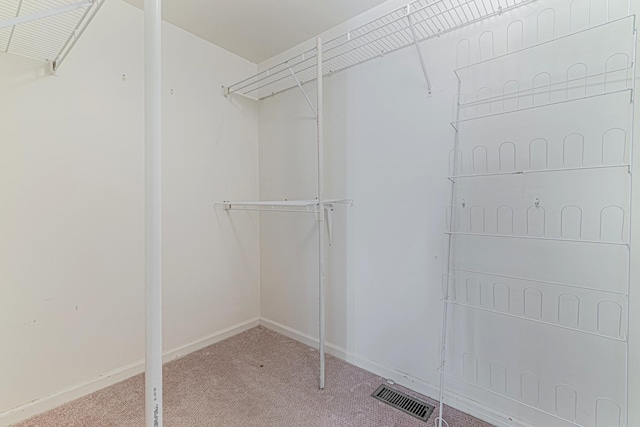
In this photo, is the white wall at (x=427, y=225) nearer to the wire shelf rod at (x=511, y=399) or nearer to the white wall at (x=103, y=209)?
the wire shelf rod at (x=511, y=399)

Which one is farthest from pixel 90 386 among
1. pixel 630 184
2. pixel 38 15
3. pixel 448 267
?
pixel 630 184

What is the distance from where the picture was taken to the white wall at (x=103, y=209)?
1478 millimetres

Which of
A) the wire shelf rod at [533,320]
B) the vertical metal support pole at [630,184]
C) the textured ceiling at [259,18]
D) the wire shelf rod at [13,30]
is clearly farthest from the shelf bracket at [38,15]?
the vertical metal support pole at [630,184]

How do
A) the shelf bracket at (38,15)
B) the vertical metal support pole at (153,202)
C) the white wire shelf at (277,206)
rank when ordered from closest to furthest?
the vertical metal support pole at (153,202) < the shelf bracket at (38,15) < the white wire shelf at (277,206)

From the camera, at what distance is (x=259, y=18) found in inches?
75.5

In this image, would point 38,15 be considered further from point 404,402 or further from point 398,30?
point 404,402

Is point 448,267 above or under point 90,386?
above

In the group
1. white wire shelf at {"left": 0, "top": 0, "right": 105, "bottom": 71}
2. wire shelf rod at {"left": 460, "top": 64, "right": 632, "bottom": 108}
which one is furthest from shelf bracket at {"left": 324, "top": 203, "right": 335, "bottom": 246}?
white wire shelf at {"left": 0, "top": 0, "right": 105, "bottom": 71}

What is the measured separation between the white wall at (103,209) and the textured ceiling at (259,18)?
143 millimetres

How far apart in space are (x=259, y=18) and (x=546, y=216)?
1.98 meters

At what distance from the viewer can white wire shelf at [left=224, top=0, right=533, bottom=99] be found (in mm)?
1443

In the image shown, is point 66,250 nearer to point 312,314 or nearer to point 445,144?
point 312,314

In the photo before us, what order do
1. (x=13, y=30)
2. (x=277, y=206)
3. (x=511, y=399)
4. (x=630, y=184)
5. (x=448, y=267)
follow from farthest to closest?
(x=277, y=206) → (x=448, y=267) → (x=511, y=399) → (x=13, y=30) → (x=630, y=184)

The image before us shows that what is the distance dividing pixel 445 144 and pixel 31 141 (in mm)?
2126
